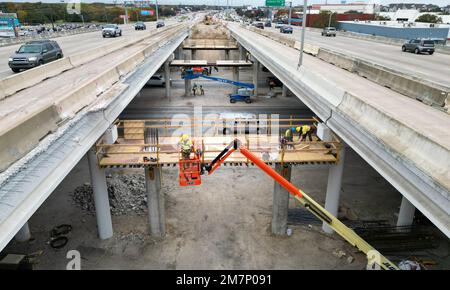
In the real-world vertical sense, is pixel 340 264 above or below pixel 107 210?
below

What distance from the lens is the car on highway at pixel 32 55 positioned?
893 inches

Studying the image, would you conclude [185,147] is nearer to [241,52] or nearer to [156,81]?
[156,81]

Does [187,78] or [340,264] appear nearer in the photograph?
[340,264]

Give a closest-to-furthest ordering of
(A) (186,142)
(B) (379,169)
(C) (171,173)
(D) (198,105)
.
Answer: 1. (B) (379,169)
2. (A) (186,142)
3. (C) (171,173)
4. (D) (198,105)

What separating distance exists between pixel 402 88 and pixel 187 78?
27.6m

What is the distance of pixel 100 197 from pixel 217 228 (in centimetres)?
574

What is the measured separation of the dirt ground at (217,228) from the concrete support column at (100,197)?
535 millimetres

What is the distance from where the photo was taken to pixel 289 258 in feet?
48.4

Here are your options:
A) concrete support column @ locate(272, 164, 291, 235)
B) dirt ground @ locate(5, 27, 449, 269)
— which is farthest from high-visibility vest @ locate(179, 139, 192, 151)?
dirt ground @ locate(5, 27, 449, 269)

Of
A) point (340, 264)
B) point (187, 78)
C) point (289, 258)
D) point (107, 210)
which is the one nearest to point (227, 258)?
point (289, 258)

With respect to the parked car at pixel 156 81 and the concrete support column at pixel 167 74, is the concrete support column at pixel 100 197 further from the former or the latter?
the parked car at pixel 156 81

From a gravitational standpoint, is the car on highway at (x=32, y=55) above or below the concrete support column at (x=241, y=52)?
above

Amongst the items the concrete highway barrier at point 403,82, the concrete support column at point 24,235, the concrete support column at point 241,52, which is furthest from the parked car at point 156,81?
the concrete support column at point 24,235

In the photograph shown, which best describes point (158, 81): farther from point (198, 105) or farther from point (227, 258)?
point (227, 258)
